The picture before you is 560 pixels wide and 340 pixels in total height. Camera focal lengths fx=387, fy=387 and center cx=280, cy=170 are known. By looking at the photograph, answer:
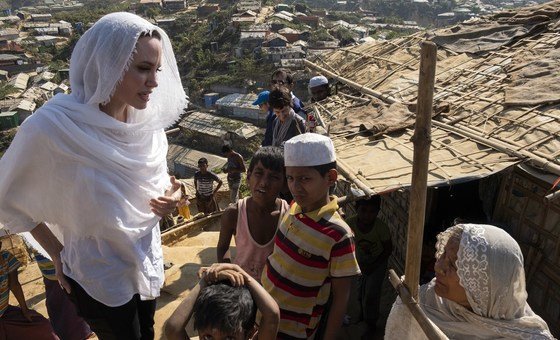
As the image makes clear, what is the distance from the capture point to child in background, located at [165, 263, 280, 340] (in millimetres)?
1646

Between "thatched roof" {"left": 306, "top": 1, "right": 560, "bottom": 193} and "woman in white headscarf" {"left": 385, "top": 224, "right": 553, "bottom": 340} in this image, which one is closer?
"woman in white headscarf" {"left": 385, "top": 224, "right": 553, "bottom": 340}

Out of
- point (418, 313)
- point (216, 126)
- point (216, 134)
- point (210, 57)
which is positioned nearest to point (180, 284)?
point (418, 313)

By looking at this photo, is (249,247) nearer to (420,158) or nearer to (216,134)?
(420,158)

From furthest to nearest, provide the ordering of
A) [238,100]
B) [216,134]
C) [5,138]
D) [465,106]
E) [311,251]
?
[238,100]
[5,138]
[216,134]
[465,106]
[311,251]

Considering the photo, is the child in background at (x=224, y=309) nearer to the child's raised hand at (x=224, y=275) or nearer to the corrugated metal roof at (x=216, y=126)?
the child's raised hand at (x=224, y=275)

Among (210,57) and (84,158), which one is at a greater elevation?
(84,158)

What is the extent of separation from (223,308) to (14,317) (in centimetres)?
213

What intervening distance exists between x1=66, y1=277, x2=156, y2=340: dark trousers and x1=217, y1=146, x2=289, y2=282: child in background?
2.04 feet

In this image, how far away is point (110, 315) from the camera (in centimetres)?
197

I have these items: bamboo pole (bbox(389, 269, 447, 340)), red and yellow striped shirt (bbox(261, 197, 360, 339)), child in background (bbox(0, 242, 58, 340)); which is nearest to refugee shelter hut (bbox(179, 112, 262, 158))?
child in background (bbox(0, 242, 58, 340))

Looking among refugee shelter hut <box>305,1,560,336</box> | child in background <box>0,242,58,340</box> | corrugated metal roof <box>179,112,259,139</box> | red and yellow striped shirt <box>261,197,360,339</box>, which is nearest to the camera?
red and yellow striped shirt <box>261,197,360,339</box>

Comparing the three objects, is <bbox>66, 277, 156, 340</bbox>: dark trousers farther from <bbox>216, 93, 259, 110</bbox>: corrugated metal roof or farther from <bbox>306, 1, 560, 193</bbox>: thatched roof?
<bbox>216, 93, 259, 110</bbox>: corrugated metal roof

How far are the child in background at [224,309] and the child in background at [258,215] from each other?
63 cm

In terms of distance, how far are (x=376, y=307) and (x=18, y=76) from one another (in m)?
46.5
